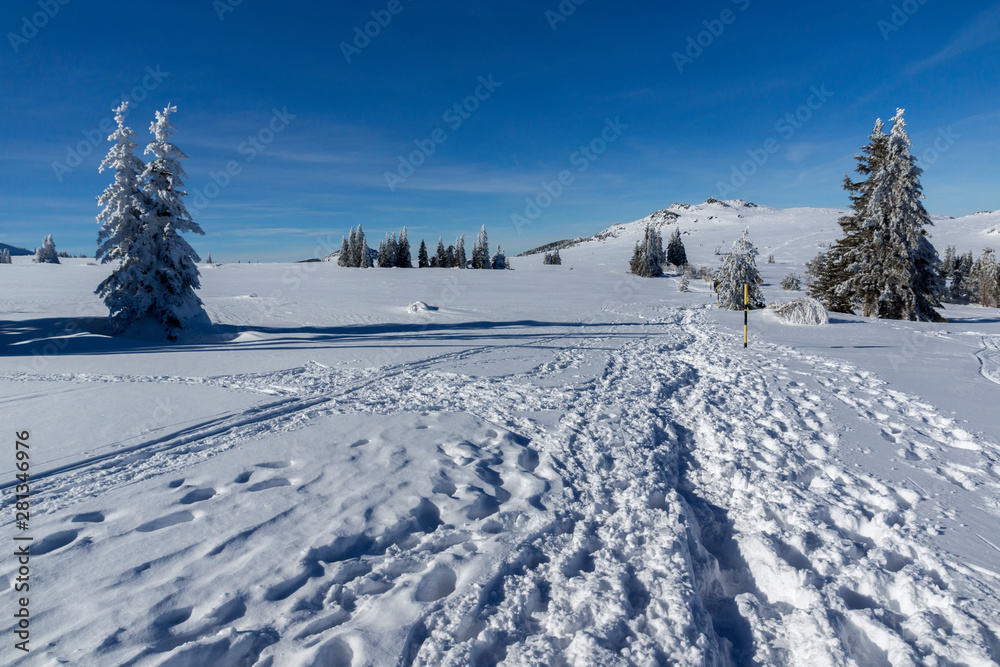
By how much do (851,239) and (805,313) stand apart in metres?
8.98

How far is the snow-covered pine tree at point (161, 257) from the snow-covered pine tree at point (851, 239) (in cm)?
2708

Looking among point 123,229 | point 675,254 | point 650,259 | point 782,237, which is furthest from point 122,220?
point 782,237

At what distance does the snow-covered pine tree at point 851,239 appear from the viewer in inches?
837

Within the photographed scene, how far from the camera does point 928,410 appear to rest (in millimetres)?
6617

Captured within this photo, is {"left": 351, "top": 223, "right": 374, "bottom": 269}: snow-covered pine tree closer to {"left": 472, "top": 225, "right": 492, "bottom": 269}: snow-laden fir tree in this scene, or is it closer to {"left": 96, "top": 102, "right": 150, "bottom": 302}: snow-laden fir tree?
{"left": 472, "top": 225, "right": 492, "bottom": 269}: snow-laden fir tree

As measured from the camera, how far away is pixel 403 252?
75.3m

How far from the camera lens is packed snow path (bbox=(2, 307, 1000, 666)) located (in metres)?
2.62

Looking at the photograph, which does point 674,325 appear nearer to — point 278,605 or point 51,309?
point 278,605

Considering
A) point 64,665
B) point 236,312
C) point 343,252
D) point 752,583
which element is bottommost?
point 752,583

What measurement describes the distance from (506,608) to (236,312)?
19.8m

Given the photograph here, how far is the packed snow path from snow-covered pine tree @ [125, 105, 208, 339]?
1072 cm

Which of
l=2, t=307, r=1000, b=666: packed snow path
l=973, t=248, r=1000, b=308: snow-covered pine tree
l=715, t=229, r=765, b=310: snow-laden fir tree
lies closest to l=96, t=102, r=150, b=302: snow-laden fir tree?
l=2, t=307, r=1000, b=666: packed snow path

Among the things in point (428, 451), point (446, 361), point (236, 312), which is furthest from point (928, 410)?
point (236, 312)

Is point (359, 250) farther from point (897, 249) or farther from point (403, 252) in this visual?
point (897, 249)
